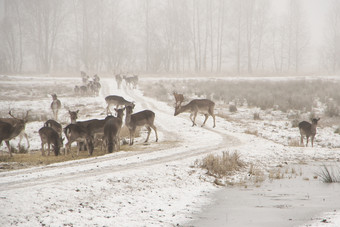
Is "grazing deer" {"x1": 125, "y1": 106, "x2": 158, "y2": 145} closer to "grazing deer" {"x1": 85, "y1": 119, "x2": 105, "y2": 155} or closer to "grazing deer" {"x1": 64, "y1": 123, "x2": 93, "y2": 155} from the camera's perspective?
"grazing deer" {"x1": 85, "y1": 119, "x2": 105, "y2": 155}

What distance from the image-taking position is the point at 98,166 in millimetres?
10133

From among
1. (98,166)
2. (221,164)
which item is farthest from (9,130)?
(221,164)

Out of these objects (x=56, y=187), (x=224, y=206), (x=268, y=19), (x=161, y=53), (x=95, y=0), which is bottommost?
(x=224, y=206)

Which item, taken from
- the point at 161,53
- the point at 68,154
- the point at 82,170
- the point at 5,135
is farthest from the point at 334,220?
the point at 161,53

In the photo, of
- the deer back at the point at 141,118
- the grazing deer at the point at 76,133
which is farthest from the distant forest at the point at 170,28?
the grazing deer at the point at 76,133

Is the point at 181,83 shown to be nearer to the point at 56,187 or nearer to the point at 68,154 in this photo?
the point at 68,154

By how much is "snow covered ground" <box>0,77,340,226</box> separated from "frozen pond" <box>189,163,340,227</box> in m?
0.36

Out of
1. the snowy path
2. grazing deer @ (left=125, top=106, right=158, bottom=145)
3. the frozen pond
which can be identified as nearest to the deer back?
grazing deer @ (left=125, top=106, right=158, bottom=145)

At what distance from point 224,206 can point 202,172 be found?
2.68 meters

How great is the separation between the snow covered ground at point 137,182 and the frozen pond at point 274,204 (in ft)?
1.17

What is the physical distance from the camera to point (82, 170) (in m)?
9.62

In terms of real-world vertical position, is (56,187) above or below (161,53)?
below

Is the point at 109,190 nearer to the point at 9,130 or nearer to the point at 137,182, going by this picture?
the point at 137,182

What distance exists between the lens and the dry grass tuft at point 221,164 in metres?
10.8
